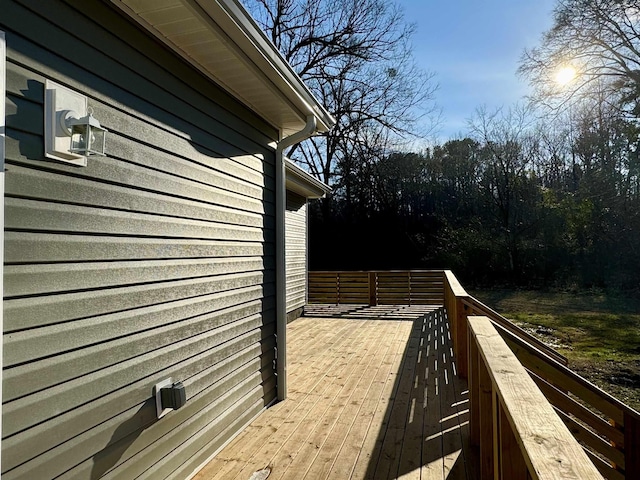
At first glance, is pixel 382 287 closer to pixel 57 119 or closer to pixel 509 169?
pixel 509 169

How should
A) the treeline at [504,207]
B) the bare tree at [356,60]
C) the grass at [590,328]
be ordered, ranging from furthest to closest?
the treeline at [504,207] < the bare tree at [356,60] < the grass at [590,328]

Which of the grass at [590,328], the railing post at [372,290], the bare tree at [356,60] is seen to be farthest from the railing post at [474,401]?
the bare tree at [356,60]

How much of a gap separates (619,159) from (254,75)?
14.8 meters

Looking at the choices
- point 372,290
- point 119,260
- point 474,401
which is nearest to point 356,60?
point 372,290

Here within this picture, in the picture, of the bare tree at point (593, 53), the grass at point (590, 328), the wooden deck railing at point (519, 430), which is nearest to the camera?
the wooden deck railing at point (519, 430)

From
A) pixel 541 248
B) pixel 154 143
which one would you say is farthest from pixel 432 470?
pixel 541 248

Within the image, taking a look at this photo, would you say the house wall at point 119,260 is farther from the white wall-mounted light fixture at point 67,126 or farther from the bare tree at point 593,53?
the bare tree at point 593,53

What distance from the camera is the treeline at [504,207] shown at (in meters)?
13.7

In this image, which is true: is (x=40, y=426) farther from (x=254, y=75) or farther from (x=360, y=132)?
(x=360, y=132)

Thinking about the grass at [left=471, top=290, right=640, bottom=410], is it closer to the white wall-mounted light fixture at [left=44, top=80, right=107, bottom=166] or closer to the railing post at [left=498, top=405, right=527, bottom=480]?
the railing post at [left=498, top=405, right=527, bottom=480]

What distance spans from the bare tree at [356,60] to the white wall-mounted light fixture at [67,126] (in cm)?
1163

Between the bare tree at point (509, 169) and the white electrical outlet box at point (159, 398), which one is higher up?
the bare tree at point (509, 169)

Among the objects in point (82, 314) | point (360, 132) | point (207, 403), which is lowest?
point (207, 403)

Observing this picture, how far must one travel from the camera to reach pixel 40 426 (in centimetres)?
146
